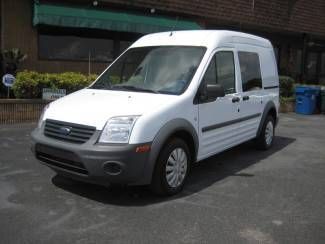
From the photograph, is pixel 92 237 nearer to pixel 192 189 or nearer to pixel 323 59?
pixel 192 189

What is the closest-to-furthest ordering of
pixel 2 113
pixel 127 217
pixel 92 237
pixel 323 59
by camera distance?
pixel 92 237
pixel 127 217
pixel 2 113
pixel 323 59

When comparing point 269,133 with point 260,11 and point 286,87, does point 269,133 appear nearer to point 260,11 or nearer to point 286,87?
point 286,87

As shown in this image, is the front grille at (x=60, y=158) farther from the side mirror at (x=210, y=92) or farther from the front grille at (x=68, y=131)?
the side mirror at (x=210, y=92)

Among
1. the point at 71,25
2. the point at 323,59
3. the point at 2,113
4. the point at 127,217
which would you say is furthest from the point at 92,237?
the point at 323,59

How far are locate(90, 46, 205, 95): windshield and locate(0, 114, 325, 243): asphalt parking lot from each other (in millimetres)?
1330

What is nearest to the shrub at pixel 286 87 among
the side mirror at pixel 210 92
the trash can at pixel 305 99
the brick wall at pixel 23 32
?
the trash can at pixel 305 99

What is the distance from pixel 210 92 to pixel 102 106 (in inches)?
54.0

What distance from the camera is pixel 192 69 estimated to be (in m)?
5.75

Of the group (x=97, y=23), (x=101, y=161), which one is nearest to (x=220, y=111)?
(x=101, y=161)

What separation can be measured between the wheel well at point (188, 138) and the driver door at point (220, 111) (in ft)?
0.48

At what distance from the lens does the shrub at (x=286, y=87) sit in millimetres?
15383

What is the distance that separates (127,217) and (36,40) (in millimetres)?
8496

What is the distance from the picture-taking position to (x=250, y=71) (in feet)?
23.9

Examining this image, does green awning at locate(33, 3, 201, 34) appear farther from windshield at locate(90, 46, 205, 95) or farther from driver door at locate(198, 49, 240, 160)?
driver door at locate(198, 49, 240, 160)
